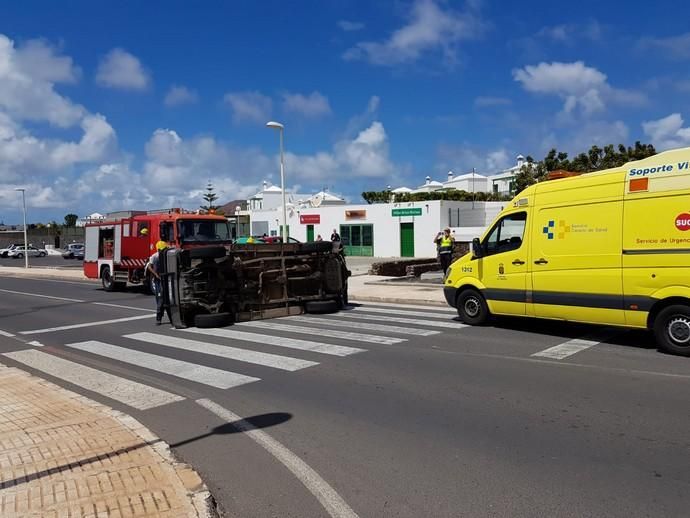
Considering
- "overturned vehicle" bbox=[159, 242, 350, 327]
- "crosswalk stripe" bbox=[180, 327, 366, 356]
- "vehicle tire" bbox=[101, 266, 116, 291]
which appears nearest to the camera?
"crosswalk stripe" bbox=[180, 327, 366, 356]

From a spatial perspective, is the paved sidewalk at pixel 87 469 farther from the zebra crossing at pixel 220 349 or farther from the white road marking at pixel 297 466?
the zebra crossing at pixel 220 349

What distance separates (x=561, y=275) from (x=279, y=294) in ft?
20.7

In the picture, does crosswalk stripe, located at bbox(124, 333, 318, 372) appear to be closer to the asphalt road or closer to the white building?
the asphalt road

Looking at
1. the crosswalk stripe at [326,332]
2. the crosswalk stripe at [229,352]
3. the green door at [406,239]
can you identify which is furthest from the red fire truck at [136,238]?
the green door at [406,239]

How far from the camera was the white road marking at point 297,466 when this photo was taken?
3928 mm

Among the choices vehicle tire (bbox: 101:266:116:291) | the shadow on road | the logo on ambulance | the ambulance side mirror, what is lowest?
the shadow on road

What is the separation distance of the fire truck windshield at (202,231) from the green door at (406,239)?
Result: 833 inches

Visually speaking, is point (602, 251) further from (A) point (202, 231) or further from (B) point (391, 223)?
(B) point (391, 223)

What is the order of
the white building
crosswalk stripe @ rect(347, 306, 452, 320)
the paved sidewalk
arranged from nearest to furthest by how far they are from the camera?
1. the paved sidewalk
2. crosswalk stripe @ rect(347, 306, 452, 320)
3. the white building

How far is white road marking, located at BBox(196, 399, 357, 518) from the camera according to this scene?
3.93 meters

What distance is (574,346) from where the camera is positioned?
894 centimetres

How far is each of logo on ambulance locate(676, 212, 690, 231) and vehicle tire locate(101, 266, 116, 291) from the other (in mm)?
18576

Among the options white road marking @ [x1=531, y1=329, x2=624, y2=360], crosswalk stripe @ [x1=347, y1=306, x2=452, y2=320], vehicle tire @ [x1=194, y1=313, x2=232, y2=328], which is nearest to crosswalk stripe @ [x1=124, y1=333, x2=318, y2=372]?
vehicle tire @ [x1=194, y1=313, x2=232, y2=328]

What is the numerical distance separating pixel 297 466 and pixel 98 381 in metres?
4.16
